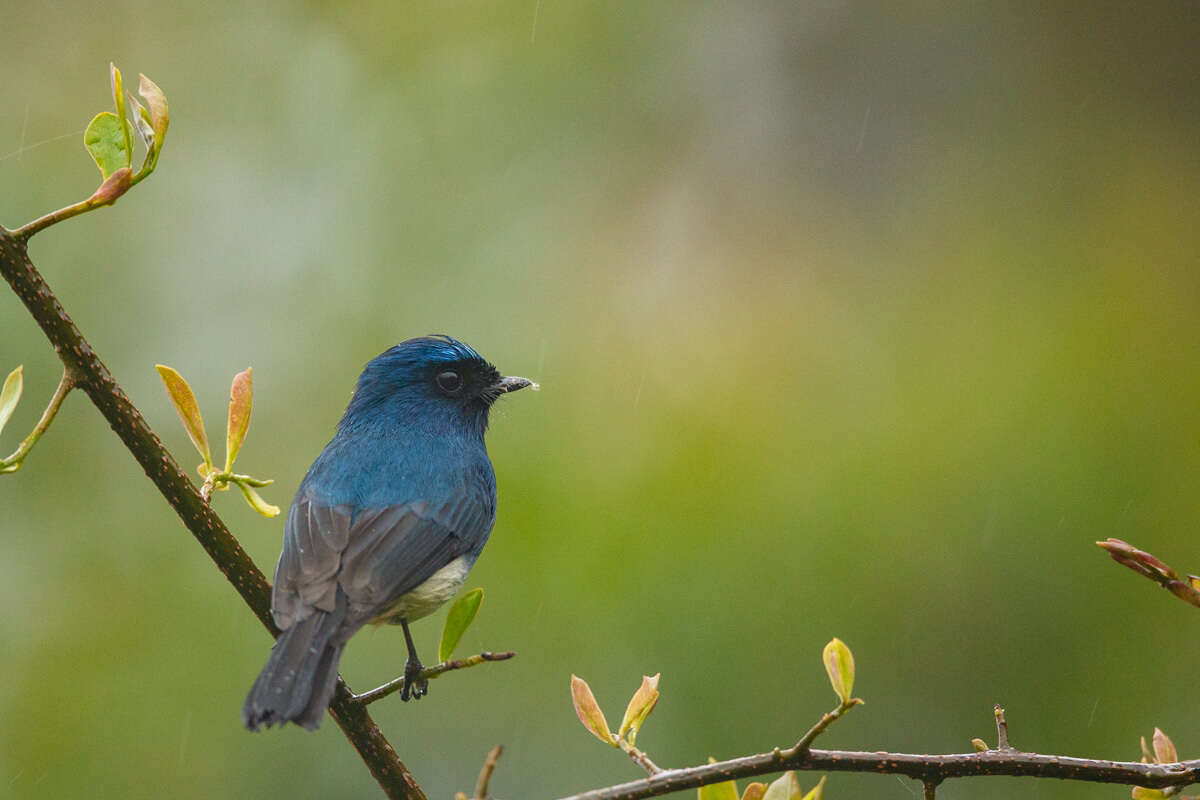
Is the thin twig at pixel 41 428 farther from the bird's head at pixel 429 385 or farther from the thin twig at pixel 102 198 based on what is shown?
the bird's head at pixel 429 385

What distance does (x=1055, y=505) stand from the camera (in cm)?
491

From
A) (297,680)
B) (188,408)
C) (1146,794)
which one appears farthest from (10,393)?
(1146,794)

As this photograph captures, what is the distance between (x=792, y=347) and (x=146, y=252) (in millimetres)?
3435

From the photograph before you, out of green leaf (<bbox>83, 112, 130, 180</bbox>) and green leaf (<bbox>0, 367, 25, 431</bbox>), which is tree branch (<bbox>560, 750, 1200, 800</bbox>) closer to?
green leaf (<bbox>0, 367, 25, 431</bbox>)

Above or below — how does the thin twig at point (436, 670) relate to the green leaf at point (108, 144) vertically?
below

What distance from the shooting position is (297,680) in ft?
8.16

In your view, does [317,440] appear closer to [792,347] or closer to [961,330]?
[792,347]

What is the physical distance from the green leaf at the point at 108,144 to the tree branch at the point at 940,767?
1305 mm

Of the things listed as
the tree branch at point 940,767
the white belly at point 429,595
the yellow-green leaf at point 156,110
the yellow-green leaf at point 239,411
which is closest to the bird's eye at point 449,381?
the white belly at point 429,595

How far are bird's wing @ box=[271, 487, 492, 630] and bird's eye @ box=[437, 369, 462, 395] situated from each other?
2.07 ft

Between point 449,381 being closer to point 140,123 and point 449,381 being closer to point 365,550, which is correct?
point 365,550

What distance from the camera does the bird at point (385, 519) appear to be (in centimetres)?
261

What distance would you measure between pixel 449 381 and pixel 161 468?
7.31 ft

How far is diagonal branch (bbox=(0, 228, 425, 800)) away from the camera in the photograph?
2.07m
